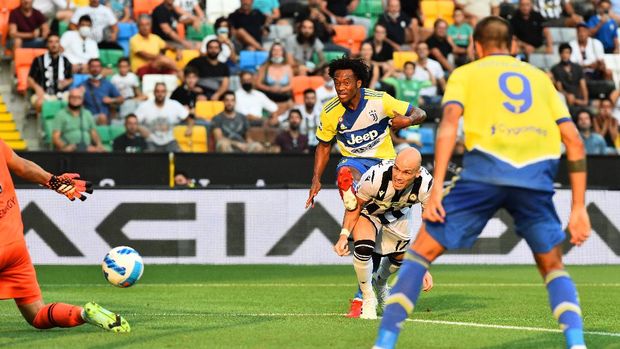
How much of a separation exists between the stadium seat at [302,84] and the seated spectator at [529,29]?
199 inches

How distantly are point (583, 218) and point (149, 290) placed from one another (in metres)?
7.86

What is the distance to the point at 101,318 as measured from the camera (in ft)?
29.2

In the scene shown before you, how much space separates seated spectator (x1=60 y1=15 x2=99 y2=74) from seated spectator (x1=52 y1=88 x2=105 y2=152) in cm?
180

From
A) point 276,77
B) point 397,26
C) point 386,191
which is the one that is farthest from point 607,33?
point 386,191

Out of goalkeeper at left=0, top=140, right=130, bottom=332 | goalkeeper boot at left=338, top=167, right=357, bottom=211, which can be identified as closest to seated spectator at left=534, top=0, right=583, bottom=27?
goalkeeper boot at left=338, top=167, right=357, bottom=211

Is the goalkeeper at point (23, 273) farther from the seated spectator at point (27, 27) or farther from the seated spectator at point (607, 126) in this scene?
the seated spectator at point (607, 126)

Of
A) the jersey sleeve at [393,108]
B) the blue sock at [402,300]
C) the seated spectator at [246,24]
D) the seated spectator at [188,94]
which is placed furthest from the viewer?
the seated spectator at [246,24]

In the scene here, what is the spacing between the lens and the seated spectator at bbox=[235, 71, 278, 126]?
21.6 m

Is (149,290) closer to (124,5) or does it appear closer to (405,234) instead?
(405,234)

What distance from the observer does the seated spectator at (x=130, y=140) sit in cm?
2009

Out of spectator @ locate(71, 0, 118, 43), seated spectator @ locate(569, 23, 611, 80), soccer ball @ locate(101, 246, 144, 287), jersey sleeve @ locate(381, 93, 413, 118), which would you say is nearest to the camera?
soccer ball @ locate(101, 246, 144, 287)

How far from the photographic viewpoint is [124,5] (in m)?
23.2

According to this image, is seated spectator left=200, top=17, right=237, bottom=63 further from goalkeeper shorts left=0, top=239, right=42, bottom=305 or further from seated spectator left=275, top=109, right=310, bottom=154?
goalkeeper shorts left=0, top=239, right=42, bottom=305

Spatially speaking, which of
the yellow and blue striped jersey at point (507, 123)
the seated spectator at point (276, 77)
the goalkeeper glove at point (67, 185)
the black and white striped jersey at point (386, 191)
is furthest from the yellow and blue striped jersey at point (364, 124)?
the seated spectator at point (276, 77)
